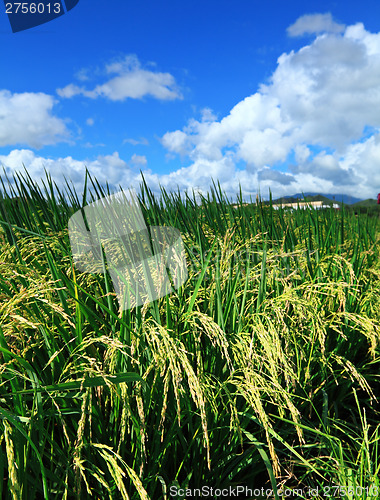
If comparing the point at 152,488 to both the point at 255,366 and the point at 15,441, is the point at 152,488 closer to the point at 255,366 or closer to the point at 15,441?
the point at 15,441

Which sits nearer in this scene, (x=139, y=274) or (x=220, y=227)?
(x=139, y=274)

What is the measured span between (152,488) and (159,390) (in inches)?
15.7

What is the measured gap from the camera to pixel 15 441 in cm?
117

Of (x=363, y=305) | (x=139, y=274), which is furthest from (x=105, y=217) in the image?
(x=363, y=305)

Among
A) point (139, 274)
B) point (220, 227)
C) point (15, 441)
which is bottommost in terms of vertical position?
point (15, 441)
